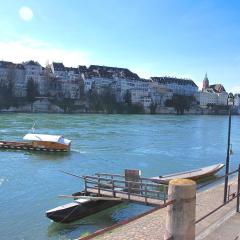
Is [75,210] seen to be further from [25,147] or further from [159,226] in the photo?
[25,147]

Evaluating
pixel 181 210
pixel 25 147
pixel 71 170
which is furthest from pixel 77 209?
pixel 25 147

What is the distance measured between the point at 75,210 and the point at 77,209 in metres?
0.15

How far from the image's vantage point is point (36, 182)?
106ft

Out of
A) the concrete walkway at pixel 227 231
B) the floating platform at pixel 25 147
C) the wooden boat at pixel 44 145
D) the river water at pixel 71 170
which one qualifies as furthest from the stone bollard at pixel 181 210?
the floating platform at pixel 25 147

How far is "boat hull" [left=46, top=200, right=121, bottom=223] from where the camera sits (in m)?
20.5

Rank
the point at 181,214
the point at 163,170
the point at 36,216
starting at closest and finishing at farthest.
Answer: the point at 181,214 < the point at 36,216 < the point at 163,170

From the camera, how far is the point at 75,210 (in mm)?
20984

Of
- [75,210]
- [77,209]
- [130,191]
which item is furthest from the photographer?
[130,191]

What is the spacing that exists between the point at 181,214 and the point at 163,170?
33.7 meters

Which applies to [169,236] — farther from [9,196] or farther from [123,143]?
[123,143]

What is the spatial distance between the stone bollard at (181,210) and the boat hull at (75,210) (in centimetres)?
1310

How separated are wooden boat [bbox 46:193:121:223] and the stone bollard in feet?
43.0

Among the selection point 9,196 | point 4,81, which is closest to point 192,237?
point 9,196

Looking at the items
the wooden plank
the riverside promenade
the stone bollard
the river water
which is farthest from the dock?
the stone bollard
